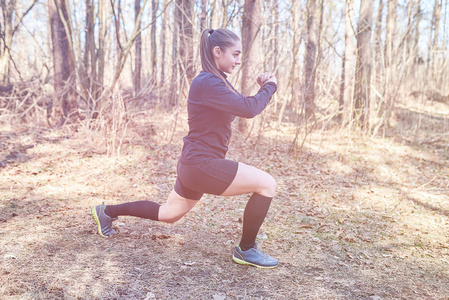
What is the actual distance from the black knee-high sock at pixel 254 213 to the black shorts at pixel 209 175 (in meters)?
0.32

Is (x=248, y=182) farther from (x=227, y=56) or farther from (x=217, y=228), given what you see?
(x=217, y=228)

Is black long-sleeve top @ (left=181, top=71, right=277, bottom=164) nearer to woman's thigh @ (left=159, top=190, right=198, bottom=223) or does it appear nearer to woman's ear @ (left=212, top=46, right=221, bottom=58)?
woman's ear @ (left=212, top=46, right=221, bottom=58)

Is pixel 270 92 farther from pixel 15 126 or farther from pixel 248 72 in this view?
pixel 15 126

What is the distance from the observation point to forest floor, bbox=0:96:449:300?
9.00 feet

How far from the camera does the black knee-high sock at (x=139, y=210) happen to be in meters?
3.12

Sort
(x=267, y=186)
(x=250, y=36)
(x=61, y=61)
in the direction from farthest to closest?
(x=61, y=61) → (x=250, y=36) → (x=267, y=186)

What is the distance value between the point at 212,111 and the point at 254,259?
1311 mm

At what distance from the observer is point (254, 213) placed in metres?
2.91

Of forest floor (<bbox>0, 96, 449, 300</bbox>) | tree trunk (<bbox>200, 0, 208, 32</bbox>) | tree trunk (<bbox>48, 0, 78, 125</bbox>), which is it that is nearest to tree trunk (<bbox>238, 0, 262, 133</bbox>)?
tree trunk (<bbox>200, 0, 208, 32</bbox>)

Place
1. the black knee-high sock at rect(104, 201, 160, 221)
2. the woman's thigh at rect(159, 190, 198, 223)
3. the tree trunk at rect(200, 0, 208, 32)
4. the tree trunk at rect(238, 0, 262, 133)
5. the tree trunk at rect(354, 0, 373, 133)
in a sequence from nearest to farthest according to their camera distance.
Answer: the woman's thigh at rect(159, 190, 198, 223) → the black knee-high sock at rect(104, 201, 160, 221) → the tree trunk at rect(238, 0, 262, 133) → the tree trunk at rect(354, 0, 373, 133) → the tree trunk at rect(200, 0, 208, 32)

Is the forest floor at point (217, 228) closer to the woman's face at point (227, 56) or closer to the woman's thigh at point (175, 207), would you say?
the woman's thigh at point (175, 207)

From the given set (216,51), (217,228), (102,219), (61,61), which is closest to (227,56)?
(216,51)

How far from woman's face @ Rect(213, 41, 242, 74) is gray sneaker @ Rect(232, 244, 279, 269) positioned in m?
1.53

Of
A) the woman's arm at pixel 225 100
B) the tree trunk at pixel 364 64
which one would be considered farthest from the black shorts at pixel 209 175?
the tree trunk at pixel 364 64
